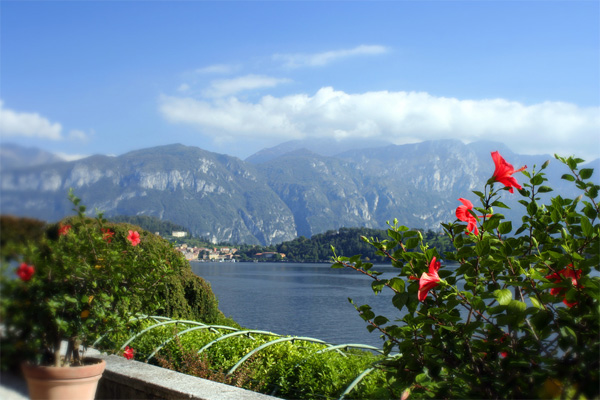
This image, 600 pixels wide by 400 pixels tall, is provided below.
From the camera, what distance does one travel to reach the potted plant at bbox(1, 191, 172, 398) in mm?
2939

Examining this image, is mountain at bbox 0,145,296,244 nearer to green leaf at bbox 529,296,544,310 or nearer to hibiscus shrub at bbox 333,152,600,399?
hibiscus shrub at bbox 333,152,600,399

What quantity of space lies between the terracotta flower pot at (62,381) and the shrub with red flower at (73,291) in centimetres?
10

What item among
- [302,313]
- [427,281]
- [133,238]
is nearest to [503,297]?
[427,281]

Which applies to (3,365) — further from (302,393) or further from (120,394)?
(302,393)

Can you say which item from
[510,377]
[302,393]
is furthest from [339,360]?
[510,377]

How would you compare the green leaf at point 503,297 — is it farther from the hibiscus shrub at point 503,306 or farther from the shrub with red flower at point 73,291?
the shrub with red flower at point 73,291

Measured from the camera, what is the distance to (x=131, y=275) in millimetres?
3928

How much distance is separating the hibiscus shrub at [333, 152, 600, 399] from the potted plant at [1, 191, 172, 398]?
73.4 inches

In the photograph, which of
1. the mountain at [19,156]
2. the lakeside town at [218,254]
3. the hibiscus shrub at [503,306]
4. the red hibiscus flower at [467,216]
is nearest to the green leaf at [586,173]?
the hibiscus shrub at [503,306]

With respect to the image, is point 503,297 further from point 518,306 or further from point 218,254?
point 218,254

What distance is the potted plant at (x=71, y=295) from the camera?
294 cm

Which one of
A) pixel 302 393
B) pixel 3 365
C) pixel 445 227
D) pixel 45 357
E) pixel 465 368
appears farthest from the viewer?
pixel 302 393

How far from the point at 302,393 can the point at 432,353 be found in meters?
2.33

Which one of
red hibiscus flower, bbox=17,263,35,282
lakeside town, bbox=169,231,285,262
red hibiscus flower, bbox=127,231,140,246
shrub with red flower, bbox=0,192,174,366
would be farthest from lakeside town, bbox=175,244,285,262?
red hibiscus flower, bbox=17,263,35,282
